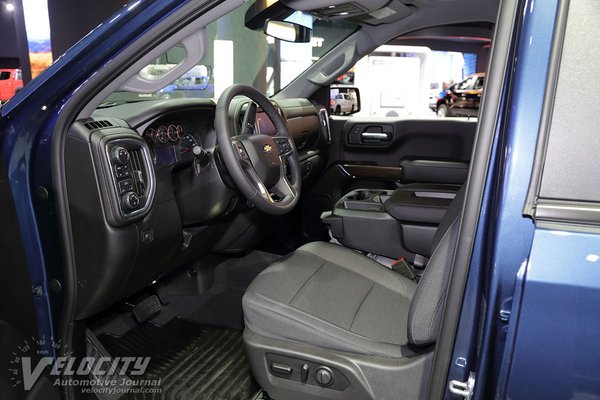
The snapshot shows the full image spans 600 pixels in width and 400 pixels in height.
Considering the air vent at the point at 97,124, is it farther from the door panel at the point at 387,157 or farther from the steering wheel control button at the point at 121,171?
the door panel at the point at 387,157

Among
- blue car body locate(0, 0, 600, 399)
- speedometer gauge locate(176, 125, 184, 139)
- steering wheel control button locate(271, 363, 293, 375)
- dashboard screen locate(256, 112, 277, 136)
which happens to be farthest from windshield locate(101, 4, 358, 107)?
blue car body locate(0, 0, 600, 399)

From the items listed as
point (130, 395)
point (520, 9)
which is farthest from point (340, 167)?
point (520, 9)

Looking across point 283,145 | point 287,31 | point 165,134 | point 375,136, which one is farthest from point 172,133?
point 375,136

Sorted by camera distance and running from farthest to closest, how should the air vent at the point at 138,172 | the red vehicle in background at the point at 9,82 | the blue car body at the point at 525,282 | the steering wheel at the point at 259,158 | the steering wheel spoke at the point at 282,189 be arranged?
the red vehicle in background at the point at 9,82
the steering wheel spoke at the point at 282,189
the steering wheel at the point at 259,158
the air vent at the point at 138,172
the blue car body at the point at 525,282

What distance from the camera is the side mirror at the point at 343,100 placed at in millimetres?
3285

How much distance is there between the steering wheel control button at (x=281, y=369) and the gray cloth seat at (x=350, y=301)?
3.1 inches

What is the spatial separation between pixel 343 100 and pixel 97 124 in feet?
7.08

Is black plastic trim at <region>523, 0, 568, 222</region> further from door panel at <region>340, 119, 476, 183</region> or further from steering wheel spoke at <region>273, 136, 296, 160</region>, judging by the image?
door panel at <region>340, 119, 476, 183</region>

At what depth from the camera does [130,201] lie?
4.87 feet

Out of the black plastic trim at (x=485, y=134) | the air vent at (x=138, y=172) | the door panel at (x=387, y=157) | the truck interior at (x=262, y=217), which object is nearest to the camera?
the black plastic trim at (x=485, y=134)

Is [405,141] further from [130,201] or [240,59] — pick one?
[240,59]

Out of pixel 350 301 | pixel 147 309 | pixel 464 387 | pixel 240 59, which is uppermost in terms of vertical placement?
pixel 240 59

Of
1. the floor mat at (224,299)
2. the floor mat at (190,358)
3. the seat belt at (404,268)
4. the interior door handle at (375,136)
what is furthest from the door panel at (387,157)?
the floor mat at (190,358)

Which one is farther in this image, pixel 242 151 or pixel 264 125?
pixel 264 125
